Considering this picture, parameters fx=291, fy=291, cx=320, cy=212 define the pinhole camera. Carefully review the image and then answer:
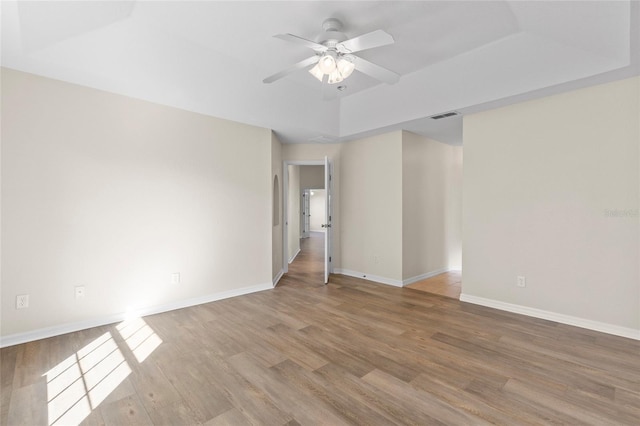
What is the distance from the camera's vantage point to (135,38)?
2.85m

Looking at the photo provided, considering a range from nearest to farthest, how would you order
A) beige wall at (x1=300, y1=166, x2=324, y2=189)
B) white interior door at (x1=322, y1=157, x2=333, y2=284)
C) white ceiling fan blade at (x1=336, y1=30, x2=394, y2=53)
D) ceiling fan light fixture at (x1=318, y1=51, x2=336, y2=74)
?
white ceiling fan blade at (x1=336, y1=30, x2=394, y2=53)
ceiling fan light fixture at (x1=318, y1=51, x2=336, y2=74)
white interior door at (x1=322, y1=157, x2=333, y2=284)
beige wall at (x1=300, y1=166, x2=324, y2=189)

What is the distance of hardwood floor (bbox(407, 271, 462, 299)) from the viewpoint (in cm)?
448

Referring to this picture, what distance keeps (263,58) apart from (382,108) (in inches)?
76.7

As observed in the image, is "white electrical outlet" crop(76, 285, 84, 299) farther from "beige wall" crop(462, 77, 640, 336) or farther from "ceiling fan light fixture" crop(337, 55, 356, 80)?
"beige wall" crop(462, 77, 640, 336)

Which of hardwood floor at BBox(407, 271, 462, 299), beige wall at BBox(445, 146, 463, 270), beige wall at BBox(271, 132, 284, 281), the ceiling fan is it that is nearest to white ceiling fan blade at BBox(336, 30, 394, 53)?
the ceiling fan

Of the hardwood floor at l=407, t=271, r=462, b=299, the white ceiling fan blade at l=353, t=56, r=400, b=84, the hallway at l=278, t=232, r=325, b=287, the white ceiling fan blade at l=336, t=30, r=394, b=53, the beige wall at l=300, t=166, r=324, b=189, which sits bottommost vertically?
the hardwood floor at l=407, t=271, r=462, b=299

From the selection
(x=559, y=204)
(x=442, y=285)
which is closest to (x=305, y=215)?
(x=442, y=285)

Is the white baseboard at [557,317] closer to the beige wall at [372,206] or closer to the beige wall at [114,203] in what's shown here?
the beige wall at [372,206]

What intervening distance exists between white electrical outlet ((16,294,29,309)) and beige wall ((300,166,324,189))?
8.39m

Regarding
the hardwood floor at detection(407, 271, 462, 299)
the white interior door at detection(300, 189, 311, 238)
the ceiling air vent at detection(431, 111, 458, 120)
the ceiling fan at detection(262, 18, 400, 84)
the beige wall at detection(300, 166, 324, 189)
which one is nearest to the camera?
the ceiling fan at detection(262, 18, 400, 84)

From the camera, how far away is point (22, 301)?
278cm

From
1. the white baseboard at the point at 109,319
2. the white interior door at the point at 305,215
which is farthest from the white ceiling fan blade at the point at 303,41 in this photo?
the white interior door at the point at 305,215

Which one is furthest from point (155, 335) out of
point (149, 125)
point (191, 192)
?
point (149, 125)

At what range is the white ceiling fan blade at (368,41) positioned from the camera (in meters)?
2.24
